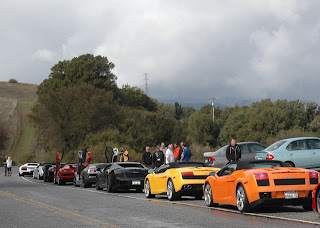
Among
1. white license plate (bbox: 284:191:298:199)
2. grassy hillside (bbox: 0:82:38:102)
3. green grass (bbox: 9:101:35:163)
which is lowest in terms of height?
white license plate (bbox: 284:191:298:199)

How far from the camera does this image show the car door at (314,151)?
2292 cm

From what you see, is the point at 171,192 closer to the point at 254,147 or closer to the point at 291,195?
the point at 291,195

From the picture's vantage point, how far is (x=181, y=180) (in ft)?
57.2

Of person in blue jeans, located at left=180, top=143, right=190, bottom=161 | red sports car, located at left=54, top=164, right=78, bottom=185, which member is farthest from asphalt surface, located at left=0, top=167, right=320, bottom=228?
red sports car, located at left=54, top=164, right=78, bottom=185

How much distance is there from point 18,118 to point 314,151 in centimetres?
10891

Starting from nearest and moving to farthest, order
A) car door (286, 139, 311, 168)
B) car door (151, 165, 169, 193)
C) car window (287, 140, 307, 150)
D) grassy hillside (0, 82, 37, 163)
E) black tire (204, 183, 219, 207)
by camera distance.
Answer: black tire (204, 183, 219, 207) → car door (151, 165, 169, 193) → car door (286, 139, 311, 168) → car window (287, 140, 307, 150) → grassy hillside (0, 82, 37, 163)

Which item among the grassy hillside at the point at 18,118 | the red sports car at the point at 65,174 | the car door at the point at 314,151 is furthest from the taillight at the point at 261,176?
the grassy hillside at the point at 18,118

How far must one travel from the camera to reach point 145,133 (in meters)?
78.3

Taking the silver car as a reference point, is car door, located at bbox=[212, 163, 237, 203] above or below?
below

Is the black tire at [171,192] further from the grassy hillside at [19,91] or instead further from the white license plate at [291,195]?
the grassy hillside at [19,91]

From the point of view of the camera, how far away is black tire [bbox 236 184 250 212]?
1293cm

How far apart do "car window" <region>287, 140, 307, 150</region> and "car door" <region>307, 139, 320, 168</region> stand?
177 millimetres

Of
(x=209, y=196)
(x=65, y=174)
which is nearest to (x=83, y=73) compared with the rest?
(x=65, y=174)

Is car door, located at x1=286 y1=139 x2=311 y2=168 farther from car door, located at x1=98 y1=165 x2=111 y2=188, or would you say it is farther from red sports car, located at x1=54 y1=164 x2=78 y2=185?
red sports car, located at x1=54 y1=164 x2=78 y2=185
